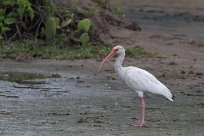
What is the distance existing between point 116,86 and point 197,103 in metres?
1.94

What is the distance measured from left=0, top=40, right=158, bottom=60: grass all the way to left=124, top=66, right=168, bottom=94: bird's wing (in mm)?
5681

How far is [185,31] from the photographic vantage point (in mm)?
23703

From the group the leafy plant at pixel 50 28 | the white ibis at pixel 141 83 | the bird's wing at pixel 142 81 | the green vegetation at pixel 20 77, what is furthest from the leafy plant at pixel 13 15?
the bird's wing at pixel 142 81

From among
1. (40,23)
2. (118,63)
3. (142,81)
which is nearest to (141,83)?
(142,81)

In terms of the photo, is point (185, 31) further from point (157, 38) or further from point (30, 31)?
point (30, 31)

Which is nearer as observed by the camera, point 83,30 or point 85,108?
point 85,108

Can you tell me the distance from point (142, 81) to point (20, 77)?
4084 mm

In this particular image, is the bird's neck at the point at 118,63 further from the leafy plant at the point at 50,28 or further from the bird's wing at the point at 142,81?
the leafy plant at the point at 50,28

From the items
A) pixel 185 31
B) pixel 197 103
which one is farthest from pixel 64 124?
pixel 185 31

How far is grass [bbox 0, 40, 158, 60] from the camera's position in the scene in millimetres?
16344

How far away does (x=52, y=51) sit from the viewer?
1667 centimetres

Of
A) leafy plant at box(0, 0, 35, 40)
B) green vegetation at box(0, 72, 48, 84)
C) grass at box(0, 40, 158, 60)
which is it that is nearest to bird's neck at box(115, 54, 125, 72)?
green vegetation at box(0, 72, 48, 84)

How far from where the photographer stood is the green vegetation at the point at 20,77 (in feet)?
45.1

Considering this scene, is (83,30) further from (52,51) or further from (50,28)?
(52,51)
